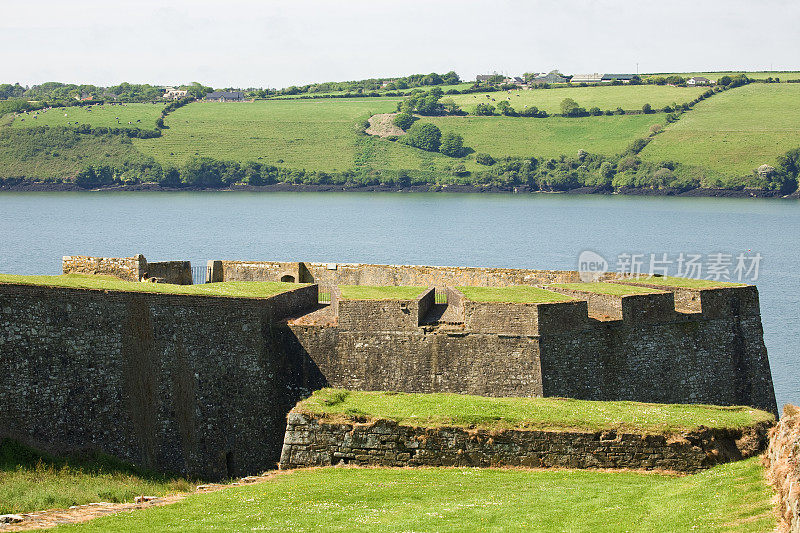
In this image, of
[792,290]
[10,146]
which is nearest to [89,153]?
[10,146]

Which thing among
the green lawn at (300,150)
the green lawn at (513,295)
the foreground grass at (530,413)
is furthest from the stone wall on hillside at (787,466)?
the green lawn at (300,150)

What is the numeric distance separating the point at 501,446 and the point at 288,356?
376 inches

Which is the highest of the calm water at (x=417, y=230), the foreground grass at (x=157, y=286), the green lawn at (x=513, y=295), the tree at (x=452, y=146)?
the tree at (x=452, y=146)

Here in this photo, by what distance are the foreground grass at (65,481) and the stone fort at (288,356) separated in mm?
550

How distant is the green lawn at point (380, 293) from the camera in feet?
94.1

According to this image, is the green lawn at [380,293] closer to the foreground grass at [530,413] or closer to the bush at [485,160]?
the foreground grass at [530,413]

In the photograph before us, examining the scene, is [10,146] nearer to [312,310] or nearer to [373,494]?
[312,310]

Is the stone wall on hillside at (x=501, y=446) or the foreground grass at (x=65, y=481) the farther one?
the stone wall on hillside at (x=501, y=446)

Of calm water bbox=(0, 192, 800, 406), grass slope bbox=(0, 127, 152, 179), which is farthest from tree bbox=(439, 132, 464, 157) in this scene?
grass slope bbox=(0, 127, 152, 179)

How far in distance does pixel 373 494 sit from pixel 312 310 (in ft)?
43.3

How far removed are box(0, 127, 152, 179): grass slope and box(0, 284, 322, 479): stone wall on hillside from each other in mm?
159902

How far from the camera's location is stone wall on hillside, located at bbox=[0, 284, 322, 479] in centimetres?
2348

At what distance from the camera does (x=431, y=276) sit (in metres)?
35.4

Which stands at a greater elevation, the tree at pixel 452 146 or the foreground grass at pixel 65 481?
the tree at pixel 452 146
